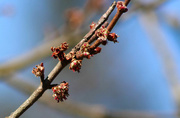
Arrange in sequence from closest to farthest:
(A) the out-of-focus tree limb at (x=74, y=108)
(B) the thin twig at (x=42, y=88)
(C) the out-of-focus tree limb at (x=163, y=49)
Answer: (B) the thin twig at (x=42, y=88) → (A) the out-of-focus tree limb at (x=74, y=108) → (C) the out-of-focus tree limb at (x=163, y=49)

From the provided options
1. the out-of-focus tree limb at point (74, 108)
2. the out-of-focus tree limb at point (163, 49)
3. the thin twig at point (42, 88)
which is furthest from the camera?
the out-of-focus tree limb at point (163, 49)

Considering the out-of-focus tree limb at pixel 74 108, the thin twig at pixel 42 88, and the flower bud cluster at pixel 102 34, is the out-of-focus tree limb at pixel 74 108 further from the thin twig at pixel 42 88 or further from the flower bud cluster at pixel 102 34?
the flower bud cluster at pixel 102 34

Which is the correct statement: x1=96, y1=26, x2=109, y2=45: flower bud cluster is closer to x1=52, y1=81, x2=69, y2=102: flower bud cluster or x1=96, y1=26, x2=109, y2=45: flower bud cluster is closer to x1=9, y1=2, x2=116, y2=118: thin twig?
x1=9, y1=2, x2=116, y2=118: thin twig

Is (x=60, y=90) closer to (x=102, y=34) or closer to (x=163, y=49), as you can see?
(x=102, y=34)

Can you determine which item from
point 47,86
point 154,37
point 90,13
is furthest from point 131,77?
point 47,86

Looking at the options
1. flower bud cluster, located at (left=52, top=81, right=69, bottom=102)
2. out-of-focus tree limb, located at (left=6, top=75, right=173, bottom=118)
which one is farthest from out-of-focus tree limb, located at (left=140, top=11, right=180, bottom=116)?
flower bud cluster, located at (left=52, top=81, right=69, bottom=102)

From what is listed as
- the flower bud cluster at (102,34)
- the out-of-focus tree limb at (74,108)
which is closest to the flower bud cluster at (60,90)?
the flower bud cluster at (102,34)

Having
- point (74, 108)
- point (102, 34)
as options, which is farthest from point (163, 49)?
point (102, 34)

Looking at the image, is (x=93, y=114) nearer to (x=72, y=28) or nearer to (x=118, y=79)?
(x=72, y=28)
